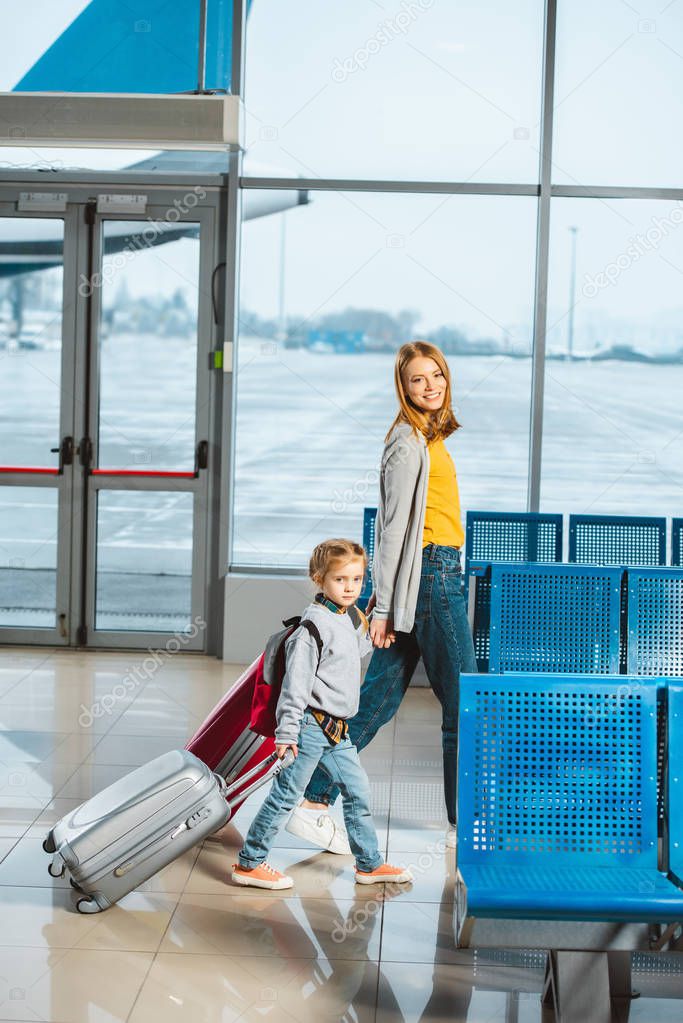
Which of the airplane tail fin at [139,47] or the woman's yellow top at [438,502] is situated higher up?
the airplane tail fin at [139,47]

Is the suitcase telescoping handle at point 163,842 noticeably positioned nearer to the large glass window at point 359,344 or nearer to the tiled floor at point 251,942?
the tiled floor at point 251,942

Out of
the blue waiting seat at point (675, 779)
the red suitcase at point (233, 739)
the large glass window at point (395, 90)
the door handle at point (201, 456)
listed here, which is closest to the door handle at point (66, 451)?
the door handle at point (201, 456)

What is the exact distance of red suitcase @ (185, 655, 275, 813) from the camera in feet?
14.0

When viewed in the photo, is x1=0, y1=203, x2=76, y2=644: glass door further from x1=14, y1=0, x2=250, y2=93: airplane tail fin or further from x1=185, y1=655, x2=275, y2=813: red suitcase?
x1=185, y1=655, x2=275, y2=813: red suitcase

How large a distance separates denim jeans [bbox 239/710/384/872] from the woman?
0.25 meters

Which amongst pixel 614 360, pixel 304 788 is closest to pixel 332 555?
pixel 304 788

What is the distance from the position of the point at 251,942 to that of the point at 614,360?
467 cm

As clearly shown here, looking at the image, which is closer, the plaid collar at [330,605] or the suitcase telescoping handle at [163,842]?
the suitcase telescoping handle at [163,842]

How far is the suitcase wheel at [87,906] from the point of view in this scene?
354cm

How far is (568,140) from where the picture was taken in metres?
7.02

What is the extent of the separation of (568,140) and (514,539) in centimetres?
253

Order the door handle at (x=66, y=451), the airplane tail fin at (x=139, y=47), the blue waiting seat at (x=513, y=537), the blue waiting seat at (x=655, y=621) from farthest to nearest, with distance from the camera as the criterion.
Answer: the door handle at (x=66, y=451) → the airplane tail fin at (x=139, y=47) → the blue waiting seat at (x=513, y=537) → the blue waiting seat at (x=655, y=621)

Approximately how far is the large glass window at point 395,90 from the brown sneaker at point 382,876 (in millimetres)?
4432

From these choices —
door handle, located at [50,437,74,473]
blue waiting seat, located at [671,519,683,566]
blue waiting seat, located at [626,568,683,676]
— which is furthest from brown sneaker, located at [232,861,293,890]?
door handle, located at [50,437,74,473]
